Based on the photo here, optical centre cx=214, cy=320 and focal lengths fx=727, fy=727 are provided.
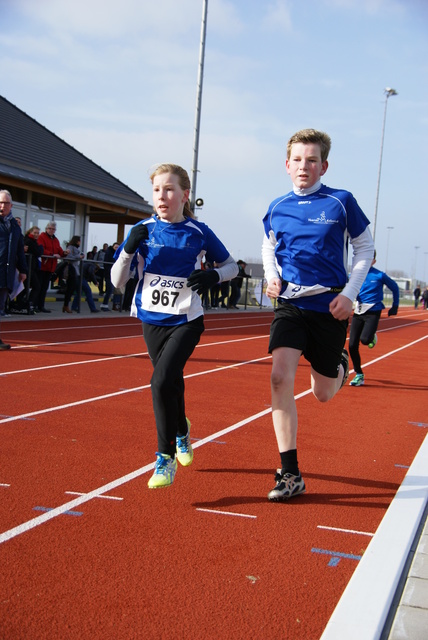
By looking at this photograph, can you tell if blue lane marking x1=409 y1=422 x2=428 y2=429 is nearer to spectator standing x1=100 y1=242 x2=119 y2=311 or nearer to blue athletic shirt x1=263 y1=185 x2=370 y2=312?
blue athletic shirt x1=263 y1=185 x2=370 y2=312

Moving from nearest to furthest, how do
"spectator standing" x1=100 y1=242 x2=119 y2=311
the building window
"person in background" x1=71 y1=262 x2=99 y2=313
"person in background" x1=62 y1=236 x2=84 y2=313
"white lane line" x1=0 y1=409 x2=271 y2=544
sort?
"white lane line" x1=0 y1=409 x2=271 y2=544 < "person in background" x1=62 y1=236 x2=84 y2=313 < "person in background" x1=71 y1=262 x2=99 y2=313 < "spectator standing" x1=100 y1=242 x2=119 y2=311 < the building window

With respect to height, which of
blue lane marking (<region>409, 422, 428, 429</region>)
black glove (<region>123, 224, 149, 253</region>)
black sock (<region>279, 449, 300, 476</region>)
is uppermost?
black glove (<region>123, 224, 149, 253</region>)

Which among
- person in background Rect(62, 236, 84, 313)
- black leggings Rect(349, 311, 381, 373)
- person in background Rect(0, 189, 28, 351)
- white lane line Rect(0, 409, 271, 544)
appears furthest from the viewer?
person in background Rect(62, 236, 84, 313)

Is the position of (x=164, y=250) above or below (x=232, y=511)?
above

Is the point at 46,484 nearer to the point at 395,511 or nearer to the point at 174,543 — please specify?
the point at 174,543

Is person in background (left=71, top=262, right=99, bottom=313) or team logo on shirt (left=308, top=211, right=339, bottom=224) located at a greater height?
team logo on shirt (left=308, top=211, right=339, bottom=224)

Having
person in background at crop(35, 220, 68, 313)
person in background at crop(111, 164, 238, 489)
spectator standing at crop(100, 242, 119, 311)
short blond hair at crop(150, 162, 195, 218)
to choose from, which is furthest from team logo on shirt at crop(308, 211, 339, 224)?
spectator standing at crop(100, 242, 119, 311)

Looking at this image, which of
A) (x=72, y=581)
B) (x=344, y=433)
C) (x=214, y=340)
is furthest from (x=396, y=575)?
(x=214, y=340)

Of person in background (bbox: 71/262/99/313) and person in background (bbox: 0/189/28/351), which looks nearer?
person in background (bbox: 0/189/28/351)

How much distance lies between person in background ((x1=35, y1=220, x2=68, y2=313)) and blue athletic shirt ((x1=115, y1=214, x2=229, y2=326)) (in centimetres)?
1296

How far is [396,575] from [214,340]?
11793 mm

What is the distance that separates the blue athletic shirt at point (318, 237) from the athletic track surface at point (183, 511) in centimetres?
130

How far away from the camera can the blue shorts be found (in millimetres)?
4422

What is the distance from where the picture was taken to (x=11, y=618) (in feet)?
8.72
